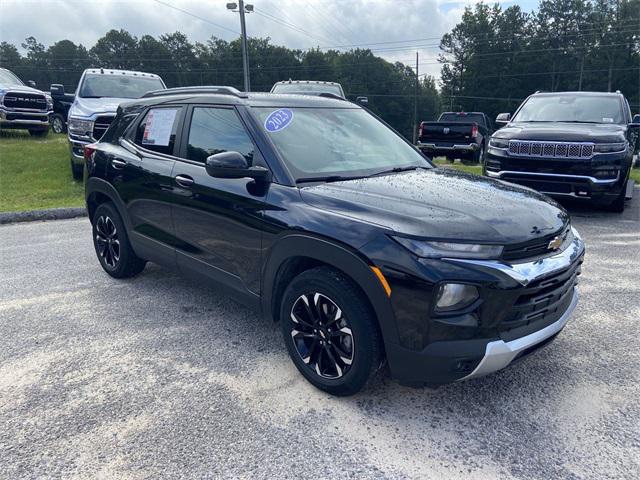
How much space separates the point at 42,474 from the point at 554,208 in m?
3.13

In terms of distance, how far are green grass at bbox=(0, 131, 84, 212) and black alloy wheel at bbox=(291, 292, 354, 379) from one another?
680 cm

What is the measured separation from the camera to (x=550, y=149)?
681 centimetres

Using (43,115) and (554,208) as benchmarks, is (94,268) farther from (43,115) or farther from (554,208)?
(43,115)

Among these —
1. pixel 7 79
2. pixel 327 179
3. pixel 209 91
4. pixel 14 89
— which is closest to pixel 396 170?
pixel 327 179

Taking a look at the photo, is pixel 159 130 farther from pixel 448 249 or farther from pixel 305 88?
pixel 305 88

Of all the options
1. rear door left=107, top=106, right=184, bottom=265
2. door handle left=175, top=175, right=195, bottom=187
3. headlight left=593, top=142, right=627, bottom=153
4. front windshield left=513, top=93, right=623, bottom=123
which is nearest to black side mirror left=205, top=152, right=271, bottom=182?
door handle left=175, top=175, right=195, bottom=187

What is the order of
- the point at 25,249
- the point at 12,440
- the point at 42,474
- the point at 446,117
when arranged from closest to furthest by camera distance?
the point at 42,474
the point at 12,440
the point at 25,249
the point at 446,117

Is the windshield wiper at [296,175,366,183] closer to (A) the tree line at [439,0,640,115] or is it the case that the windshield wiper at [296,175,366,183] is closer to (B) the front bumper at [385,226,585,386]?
(B) the front bumper at [385,226,585,386]

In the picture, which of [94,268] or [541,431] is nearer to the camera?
[541,431]

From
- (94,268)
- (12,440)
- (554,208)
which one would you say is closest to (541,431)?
(554,208)

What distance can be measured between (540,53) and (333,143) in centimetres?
6744

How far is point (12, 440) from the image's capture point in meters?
2.44

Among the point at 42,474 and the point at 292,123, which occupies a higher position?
the point at 292,123

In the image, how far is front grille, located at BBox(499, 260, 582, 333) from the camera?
7.72 ft
